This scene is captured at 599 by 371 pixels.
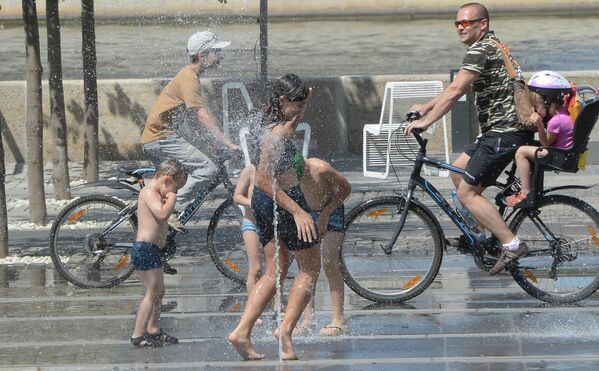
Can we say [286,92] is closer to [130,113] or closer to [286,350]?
[286,350]

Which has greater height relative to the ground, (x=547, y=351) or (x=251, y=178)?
(x=251, y=178)

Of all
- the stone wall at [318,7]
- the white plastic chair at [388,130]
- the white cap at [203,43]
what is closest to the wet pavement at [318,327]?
the white cap at [203,43]

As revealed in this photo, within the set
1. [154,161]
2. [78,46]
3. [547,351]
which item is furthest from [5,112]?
[78,46]

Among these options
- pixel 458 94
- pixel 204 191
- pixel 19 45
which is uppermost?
pixel 458 94

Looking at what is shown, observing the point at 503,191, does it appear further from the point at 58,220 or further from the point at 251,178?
the point at 58,220

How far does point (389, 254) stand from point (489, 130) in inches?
44.5

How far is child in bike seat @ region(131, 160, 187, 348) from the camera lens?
785 cm

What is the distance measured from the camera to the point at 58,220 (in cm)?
969

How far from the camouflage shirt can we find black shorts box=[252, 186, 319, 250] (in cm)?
203

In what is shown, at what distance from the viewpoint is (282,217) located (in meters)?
7.22

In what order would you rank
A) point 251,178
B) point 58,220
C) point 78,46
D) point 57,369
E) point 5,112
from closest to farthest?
1. point 57,369
2. point 251,178
3. point 58,220
4. point 5,112
5. point 78,46

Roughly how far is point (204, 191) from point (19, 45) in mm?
21988

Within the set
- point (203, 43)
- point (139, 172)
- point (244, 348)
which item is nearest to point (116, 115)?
point (203, 43)

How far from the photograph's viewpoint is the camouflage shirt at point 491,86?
28.5 feet
